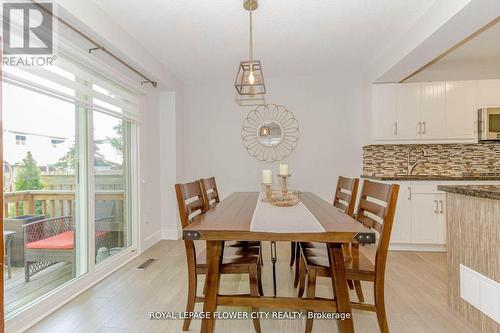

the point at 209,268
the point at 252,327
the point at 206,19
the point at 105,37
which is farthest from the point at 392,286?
the point at 105,37

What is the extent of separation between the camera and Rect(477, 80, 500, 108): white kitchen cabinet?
11.3ft

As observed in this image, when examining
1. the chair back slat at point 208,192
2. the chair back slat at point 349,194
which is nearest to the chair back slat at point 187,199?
the chair back slat at point 208,192

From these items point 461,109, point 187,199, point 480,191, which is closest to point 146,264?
point 187,199

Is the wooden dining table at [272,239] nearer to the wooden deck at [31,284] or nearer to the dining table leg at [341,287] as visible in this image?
the dining table leg at [341,287]

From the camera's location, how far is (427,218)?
3.32 meters

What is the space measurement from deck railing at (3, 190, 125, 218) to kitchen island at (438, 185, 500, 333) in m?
3.00

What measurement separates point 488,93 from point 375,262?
328 centimetres

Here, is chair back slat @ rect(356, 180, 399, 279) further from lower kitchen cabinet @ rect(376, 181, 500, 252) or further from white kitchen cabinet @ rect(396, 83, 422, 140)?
white kitchen cabinet @ rect(396, 83, 422, 140)

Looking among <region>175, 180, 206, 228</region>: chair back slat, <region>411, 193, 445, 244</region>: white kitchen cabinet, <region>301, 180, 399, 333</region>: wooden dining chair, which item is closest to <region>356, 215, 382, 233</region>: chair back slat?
<region>301, 180, 399, 333</region>: wooden dining chair

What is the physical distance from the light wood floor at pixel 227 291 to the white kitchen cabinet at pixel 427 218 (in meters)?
0.26

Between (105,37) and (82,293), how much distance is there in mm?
2179

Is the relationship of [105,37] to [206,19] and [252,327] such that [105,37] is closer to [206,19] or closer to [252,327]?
[206,19]

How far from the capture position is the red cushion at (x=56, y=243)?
204 centimetres

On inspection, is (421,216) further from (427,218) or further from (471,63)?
(471,63)
